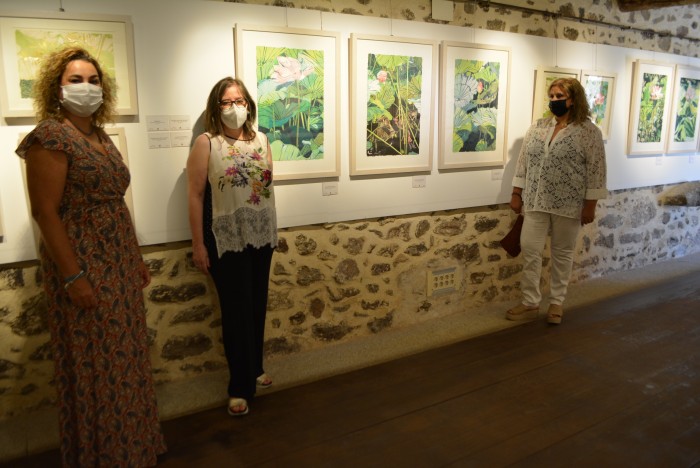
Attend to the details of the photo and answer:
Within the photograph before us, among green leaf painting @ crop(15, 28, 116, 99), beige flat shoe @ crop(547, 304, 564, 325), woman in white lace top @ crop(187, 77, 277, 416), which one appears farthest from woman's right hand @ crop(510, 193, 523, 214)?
green leaf painting @ crop(15, 28, 116, 99)

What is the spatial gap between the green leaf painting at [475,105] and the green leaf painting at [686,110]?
101 inches

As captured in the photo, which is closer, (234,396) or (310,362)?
(234,396)

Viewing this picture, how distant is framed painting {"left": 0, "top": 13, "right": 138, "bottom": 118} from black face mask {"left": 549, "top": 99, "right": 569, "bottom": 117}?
9.03 ft

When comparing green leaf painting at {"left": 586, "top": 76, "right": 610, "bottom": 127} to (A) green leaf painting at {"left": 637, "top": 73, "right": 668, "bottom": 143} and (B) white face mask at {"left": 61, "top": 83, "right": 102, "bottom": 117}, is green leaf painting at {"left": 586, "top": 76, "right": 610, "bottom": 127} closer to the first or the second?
(A) green leaf painting at {"left": 637, "top": 73, "right": 668, "bottom": 143}

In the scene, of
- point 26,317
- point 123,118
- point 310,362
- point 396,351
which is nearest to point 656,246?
point 396,351

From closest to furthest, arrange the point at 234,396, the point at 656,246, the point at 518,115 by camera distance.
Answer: the point at 234,396 < the point at 518,115 < the point at 656,246

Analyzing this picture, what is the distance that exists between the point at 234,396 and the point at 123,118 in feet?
5.00

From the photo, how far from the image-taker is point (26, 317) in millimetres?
2559

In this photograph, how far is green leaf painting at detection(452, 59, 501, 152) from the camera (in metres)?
3.78

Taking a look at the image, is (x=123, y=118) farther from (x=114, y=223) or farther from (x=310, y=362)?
(x=310, y=362)

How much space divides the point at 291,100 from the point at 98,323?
1643mm

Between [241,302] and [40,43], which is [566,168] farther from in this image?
[40,43]

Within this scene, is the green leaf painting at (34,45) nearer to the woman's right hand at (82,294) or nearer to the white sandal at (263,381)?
the woman's right hand at (82,294)

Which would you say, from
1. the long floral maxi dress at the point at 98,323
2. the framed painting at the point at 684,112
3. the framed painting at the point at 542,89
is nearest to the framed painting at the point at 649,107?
the framed painting at the point at 684,112
